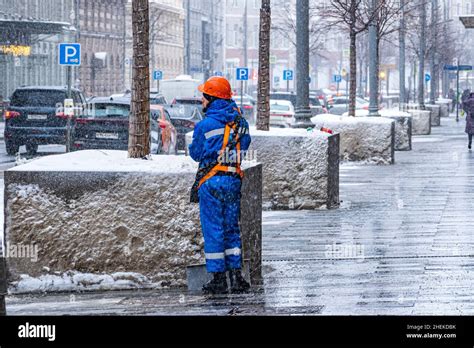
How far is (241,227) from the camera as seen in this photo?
36.6 feet

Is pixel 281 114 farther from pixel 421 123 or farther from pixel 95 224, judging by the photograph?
pixel 95 224

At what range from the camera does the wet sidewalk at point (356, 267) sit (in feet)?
32.2

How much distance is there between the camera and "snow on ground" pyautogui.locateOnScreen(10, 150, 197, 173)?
11078 millimetres

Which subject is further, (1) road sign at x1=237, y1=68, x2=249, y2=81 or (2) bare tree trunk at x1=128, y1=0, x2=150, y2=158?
(1) road sign at x1=237, y1=68, x2=249, y2=81

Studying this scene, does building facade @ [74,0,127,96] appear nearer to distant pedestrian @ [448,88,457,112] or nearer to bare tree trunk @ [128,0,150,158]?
distant pedestrian @ [448,88,457,112]

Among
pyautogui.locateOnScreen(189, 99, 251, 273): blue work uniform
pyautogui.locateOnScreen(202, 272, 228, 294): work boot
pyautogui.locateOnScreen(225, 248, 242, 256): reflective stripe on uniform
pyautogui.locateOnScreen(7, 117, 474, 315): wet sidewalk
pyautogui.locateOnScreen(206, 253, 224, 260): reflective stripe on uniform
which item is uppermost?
pyautogui.locateOnScreen(189, 99, 251, 273): blue work uniform

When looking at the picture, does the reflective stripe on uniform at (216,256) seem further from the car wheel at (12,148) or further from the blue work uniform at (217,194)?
the car wheel at (12,148)

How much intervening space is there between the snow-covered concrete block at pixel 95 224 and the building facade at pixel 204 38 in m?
87.5

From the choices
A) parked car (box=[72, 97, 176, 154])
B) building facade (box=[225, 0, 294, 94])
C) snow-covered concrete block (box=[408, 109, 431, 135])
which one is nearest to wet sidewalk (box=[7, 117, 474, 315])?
parked car (box=[72, 97, 176, 154])

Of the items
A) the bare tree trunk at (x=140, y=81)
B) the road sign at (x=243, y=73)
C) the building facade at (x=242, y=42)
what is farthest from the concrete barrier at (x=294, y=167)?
the building facade at (x=242, y=42)

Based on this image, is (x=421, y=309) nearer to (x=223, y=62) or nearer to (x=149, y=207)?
(x=149, y=207)

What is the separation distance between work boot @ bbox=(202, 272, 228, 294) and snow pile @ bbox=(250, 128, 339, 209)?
7.48 meters

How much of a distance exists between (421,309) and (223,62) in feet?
342

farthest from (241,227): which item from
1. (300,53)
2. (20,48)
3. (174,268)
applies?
(20,48)
